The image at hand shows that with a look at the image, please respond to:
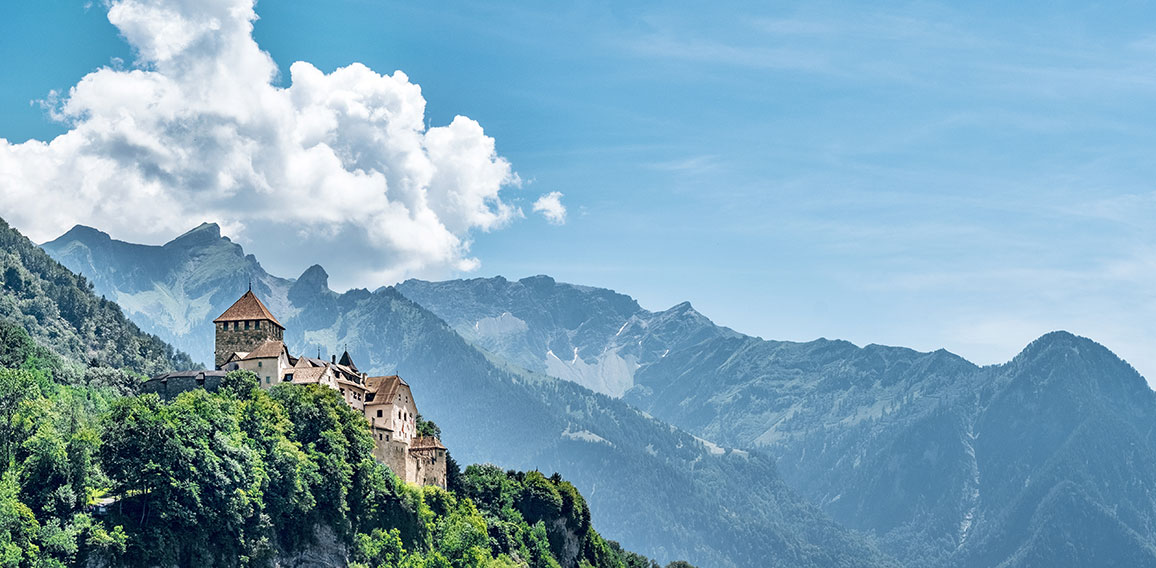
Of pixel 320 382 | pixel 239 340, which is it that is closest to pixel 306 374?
pixel 320 382

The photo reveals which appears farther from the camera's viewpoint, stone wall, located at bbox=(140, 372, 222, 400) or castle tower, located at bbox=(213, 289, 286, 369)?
castle tower, located at bbox=(213, 289, 286, 369)

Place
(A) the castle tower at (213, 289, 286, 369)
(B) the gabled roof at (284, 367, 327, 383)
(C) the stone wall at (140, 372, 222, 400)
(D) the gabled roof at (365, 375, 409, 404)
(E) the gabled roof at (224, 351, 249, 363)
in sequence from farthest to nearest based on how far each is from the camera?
(A) the castle tower at (213, 289, 286, 369) < (D) the gabled roof at (365, 375, 409, 404) < (E) the gabled roof at (224, 351, 249, 363) < (B) the gabled roof at (284, 367, 327, 383) < (C) the stone wall at (140, 372, 222, 400)

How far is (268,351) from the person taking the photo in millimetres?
148875

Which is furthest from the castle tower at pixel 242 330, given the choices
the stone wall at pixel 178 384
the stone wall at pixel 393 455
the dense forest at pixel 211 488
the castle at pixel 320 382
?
the stone wall at pixel 393 455

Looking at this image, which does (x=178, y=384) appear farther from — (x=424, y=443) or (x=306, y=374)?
(x=424, y=443)

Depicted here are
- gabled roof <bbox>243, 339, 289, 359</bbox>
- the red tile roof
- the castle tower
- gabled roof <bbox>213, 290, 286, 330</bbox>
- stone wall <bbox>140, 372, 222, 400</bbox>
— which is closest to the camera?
stone wall <bbox>140, 372, 222, 400</bbox>

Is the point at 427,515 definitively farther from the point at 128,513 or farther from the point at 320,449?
the point at 128,513

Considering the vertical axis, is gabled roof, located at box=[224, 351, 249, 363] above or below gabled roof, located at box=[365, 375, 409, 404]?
above

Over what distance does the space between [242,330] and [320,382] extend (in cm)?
1499

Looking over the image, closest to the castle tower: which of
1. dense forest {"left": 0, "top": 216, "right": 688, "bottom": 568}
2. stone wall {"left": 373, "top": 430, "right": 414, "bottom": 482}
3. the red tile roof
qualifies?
dense forest {"left": 0, "top": 216, "right": 688, "bottom": 568}

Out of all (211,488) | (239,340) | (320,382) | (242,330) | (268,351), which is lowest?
(211,488)

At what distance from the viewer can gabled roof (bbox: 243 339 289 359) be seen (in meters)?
148

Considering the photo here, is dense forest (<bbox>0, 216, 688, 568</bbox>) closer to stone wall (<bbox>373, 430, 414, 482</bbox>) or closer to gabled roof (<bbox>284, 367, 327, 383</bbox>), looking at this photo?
stone wall (<bbox>373, 430, 414, 482</bbox>)

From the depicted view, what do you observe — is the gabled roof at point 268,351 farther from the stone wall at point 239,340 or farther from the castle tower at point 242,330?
the castle tower at point 242,330
